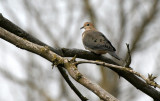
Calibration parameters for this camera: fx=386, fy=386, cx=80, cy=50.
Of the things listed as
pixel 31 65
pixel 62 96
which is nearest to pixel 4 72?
pixel 31 65

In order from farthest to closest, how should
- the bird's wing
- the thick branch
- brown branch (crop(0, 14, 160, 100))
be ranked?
the bird's wing
brown branch (crop(0, 14, 160, 100))
the thick branch

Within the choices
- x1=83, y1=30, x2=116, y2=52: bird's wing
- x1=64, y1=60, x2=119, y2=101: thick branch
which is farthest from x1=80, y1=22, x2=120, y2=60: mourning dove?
x1=64, y1=60, x2=119, y2=101: thick branch

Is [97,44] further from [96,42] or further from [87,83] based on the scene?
[87,83]

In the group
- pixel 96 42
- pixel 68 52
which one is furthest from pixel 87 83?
pixel 96 42

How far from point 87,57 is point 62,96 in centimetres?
754

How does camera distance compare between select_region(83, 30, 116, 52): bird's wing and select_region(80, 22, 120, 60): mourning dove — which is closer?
select_region(80, 22, 120, 60): mourning dove

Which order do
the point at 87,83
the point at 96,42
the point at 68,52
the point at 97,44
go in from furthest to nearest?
the point at 96,42 < the point at 97,44 < the point at 68,52 < the point at 87,83

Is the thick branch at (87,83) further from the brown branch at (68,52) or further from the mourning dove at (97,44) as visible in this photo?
the mourning dove at (97,44)

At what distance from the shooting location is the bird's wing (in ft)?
17.6

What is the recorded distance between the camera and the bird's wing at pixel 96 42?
536 centimetres

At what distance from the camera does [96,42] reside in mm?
5742

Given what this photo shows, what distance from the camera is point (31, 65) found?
11.4 meters

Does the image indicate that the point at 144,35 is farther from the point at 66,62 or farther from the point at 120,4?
the point at 66,62

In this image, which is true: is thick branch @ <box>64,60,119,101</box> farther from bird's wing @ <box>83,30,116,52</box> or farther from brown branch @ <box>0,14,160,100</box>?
bird's wing @ <box>83,30,116,52</box>
